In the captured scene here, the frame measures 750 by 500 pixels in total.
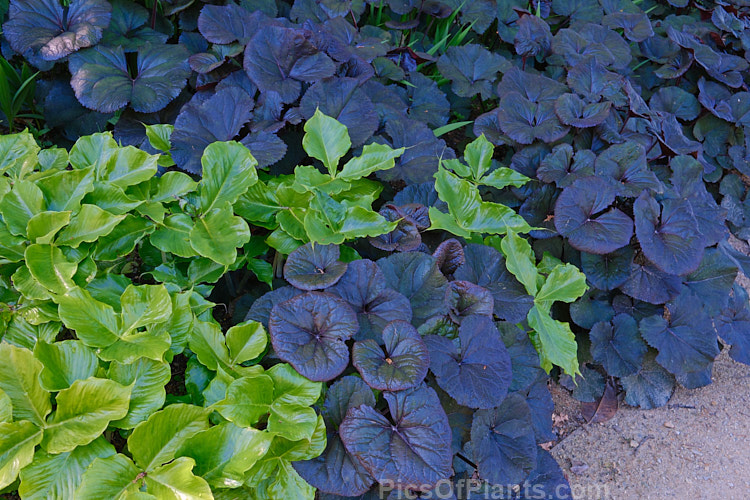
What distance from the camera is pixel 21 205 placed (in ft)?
3.85

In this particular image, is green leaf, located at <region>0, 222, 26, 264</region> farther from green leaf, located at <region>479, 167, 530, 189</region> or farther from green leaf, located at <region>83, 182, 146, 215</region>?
green leaf, located at <region>479, 167, 530, 189</region>

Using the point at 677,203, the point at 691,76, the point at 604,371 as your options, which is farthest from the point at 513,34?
the point at 604,371

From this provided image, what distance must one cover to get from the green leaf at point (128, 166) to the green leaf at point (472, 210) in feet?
2.40

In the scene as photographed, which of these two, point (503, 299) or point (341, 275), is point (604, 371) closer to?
point (503, 299)

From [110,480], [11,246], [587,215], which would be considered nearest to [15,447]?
[110,480]

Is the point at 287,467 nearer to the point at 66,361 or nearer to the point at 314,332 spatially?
the point at 314,332

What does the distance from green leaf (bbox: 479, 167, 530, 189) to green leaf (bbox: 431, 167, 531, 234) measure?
254 mm

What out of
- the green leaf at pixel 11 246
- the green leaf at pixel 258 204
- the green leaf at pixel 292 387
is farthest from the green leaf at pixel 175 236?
the green leaf at pixel 292 387

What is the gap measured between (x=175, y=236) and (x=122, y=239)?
0.12 metres

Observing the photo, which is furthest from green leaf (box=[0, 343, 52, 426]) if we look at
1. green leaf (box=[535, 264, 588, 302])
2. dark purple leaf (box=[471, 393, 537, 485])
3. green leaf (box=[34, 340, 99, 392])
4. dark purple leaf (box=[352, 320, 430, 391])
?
→ green leaf (box=[535, 264, 588, 302])

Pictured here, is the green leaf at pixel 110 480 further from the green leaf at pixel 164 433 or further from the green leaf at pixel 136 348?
the green leaf at pixel 136 348

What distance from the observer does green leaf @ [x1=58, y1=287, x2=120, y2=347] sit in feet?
3.43

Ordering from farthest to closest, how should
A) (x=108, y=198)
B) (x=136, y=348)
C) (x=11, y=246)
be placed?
1. (x=108, y=198)
2. (x=11, y=246)
3. (x=136, y=348)

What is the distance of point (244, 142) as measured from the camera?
63.6 inches
